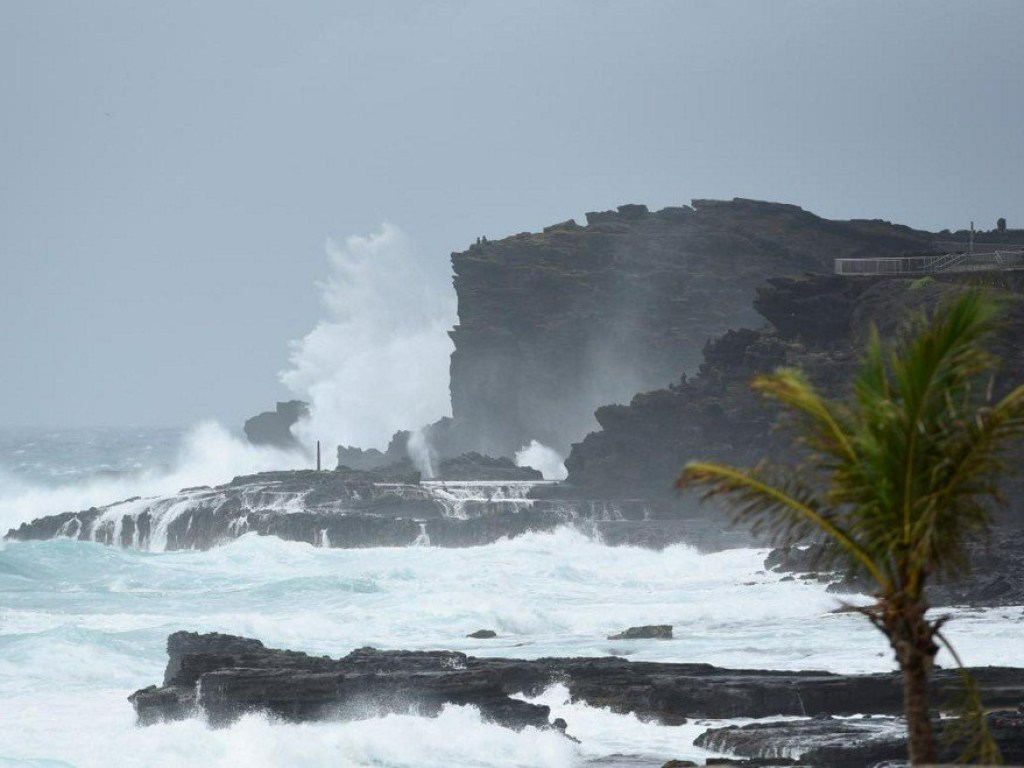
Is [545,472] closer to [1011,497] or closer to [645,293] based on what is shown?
[645,293]

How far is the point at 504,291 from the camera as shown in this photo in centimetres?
9219

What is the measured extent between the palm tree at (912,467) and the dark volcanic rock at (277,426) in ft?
337

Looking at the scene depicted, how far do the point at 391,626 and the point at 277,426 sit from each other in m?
77.4

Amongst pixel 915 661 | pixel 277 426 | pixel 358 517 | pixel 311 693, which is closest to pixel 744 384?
pixel 358 517

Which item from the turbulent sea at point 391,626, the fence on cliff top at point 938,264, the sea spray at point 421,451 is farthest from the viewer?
the sea spray at point 421,451

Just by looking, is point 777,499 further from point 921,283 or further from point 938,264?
point 938,264

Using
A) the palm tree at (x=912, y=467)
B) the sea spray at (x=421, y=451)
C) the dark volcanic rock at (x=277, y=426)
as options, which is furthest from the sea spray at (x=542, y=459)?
the palm tree at (x=912, y=467)

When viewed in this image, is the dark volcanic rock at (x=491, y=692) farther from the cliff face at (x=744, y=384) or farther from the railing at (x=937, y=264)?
the railing at (x=937, y=264)

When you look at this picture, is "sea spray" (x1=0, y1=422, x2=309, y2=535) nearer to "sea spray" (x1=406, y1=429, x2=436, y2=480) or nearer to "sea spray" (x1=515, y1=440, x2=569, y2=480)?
"sea spray" (x1=406, y1=429, x2=436, y2=480)

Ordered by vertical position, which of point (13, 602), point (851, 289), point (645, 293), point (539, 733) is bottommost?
point (539, 733)

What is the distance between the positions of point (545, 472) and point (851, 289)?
127ft

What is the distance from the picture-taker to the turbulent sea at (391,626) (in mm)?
19828

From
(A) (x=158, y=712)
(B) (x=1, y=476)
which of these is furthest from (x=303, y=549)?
(B) (x=1, y=476)

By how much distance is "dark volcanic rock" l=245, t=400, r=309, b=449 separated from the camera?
110m
